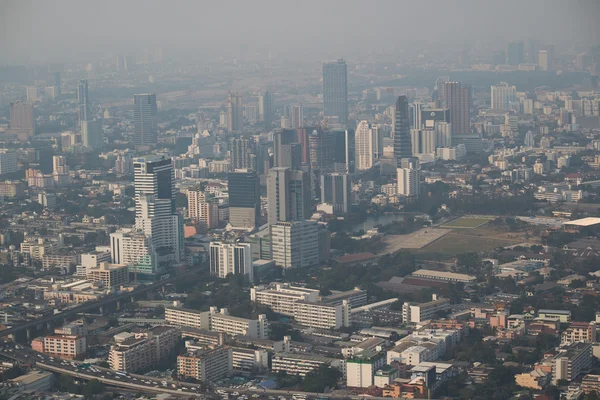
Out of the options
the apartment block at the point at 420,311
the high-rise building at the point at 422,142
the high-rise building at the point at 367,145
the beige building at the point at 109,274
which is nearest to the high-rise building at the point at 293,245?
the beige building at the point at 109,274

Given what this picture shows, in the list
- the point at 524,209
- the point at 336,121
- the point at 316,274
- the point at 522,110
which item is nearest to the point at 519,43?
the point at 522,110

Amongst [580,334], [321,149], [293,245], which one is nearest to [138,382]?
[580,334]

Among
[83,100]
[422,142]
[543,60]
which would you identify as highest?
[543,60]

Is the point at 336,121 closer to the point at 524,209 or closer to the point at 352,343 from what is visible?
the point at 524,209

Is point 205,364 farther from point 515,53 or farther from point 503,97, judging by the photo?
point 515,53

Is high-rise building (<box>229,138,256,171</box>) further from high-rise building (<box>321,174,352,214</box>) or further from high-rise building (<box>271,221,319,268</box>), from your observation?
high-rise building (<box>271,221,319,268</box>)

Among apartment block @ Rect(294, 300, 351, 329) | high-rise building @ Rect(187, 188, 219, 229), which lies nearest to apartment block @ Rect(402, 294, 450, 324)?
apartment block @ Rect(294, 300, 351, 329)
